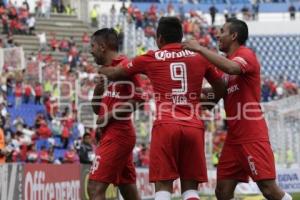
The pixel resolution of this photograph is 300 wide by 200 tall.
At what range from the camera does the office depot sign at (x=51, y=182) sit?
48.2 feet

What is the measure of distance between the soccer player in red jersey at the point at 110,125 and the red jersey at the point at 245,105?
1.09m

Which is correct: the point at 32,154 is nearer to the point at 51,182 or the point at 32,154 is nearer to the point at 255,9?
the point at 51,182

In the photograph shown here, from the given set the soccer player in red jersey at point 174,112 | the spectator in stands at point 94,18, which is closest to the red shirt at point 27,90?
the spectator in stands at point 94,18

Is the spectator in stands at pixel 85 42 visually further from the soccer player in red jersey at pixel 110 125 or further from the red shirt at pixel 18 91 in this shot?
the soccer player in red jersey at pixel 110 125

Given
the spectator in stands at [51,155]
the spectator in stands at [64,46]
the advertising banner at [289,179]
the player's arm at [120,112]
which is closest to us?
the player's arm at [120,112]

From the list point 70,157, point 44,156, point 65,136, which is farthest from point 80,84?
point 44,156

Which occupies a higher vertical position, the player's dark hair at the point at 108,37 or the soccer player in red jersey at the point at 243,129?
the player's dark hair at the point at 108,37

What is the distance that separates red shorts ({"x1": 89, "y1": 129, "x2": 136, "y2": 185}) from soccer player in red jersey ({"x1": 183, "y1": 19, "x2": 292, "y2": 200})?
1143 millimetres

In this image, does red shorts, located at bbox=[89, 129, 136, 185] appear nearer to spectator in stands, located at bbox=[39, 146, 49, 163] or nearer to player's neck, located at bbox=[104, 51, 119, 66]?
player's neck, located at bbox=[104, 51, 119, 66]

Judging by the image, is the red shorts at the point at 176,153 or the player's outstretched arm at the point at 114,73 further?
the player's outstretched arm at the point at 114,73

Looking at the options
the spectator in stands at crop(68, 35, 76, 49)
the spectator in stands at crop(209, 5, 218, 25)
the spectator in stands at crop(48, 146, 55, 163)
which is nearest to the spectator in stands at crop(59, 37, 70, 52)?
the spectator in stands at crop(68, 35, 76, 49)

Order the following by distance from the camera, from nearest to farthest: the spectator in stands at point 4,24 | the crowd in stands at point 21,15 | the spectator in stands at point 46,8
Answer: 1. the spectator in stands at point 4,24
2. the crowd in stands at point 21,15
3. the spectator in stands at point 46,8

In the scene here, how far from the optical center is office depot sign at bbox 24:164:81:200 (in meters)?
14.7

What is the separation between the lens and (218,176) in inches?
379
